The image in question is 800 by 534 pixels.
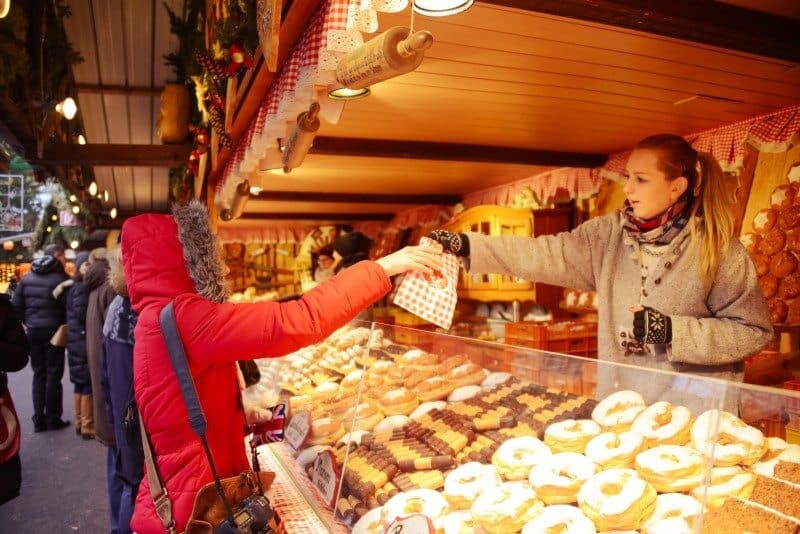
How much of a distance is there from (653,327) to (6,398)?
148 inches

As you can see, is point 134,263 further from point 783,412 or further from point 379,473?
point 783,412

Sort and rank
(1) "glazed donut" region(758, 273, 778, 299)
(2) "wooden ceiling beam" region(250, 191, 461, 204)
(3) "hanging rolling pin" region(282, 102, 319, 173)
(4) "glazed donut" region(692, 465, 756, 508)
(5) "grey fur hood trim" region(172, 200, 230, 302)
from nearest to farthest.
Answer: (4) "glazed donut" region(692, 465, 756, 508)
(5) "grey fur hood trim" region(172, 200, 230, 302)
(3) "hanging rolling pin" region(282, 102, 319, 173)
(1) "glazed donut" region(758, 273, 778, 299)
(2) "wooden ceiling beam" region(250, 191, 461, 204)

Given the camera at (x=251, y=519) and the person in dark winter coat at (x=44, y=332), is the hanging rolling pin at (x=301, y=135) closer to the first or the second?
the camera at (x=251, y=519)

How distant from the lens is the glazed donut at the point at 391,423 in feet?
7.15

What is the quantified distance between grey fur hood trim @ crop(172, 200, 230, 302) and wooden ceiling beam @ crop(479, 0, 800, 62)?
1.57m

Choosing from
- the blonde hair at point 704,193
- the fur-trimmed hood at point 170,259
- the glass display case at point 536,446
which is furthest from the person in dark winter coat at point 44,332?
the blonde hair at point 704,193

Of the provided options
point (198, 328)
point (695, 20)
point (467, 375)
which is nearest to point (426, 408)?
point (467, 375)

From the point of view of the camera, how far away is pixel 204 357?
5.63 ft

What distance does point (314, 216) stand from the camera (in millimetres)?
11039

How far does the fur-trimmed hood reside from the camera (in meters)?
1.83

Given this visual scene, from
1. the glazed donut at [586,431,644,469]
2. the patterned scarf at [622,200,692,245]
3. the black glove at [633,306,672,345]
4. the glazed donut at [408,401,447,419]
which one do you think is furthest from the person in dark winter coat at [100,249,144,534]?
the patterned scarf at [622,200,692,245]

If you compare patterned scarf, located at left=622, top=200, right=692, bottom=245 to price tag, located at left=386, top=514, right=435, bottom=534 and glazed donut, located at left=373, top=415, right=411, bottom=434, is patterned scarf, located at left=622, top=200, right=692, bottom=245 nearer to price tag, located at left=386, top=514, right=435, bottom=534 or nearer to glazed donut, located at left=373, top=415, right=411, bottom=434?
glazed donut, located at left=373, top=415, right=411, bottom=434

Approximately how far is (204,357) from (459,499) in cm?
86

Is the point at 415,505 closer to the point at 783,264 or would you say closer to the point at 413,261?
the point at 413,261
